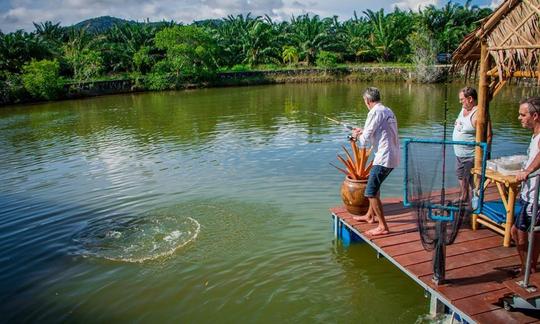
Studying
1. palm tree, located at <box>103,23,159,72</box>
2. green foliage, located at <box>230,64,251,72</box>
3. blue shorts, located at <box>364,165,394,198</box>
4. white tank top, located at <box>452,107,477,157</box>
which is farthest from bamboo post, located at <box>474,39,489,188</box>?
green foliage, located at <box>230,64,251,72</box>

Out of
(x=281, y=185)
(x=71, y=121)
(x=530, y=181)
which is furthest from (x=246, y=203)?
(x=71, y=121)

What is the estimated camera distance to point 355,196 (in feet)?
18.6

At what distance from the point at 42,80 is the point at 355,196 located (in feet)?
104

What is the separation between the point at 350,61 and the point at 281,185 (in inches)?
1671

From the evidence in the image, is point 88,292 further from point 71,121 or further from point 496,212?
point 71,121

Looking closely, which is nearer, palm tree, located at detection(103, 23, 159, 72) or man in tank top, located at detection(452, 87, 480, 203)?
man in tank top, located at detection(452, 87, 480, 203)

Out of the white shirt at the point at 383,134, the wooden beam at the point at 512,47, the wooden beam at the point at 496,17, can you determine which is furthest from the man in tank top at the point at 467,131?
the white shirt at the point at 383,134

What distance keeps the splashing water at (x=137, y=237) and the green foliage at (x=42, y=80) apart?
93.5ft

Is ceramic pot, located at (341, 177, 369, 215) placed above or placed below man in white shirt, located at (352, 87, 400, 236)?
below

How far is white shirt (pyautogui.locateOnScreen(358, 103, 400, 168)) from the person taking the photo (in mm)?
4852

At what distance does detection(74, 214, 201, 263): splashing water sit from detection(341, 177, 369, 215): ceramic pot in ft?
8.10

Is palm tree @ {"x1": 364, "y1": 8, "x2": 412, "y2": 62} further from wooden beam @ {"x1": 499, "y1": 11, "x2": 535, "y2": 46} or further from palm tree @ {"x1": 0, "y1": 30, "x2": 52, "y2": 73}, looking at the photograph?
wooden beam @ {"x1": 499, "y1": 11, "x2": 535, "y2": 46}

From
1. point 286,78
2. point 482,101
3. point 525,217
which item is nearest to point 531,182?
point 525,217

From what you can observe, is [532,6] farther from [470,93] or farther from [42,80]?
[42,80]
